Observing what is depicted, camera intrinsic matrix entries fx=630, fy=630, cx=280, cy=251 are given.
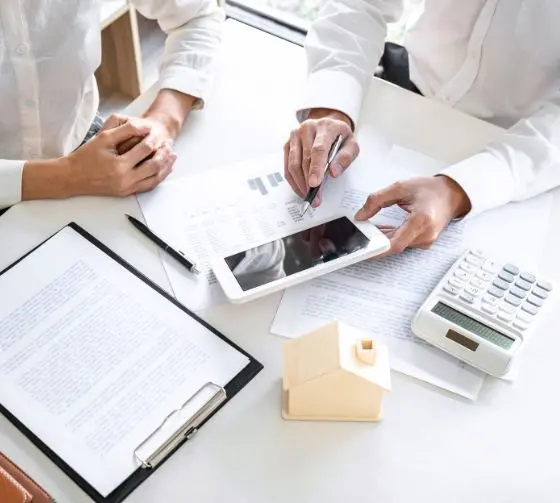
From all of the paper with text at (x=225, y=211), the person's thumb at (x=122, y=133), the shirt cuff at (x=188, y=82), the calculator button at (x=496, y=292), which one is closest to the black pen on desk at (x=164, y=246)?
the paper with text at (x=225, y=211)

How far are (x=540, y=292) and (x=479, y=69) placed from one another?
0.43m

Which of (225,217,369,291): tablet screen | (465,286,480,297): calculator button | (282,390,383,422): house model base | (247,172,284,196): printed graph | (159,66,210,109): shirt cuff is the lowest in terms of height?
(282,390,383,422): house model base

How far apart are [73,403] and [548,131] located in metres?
0.71

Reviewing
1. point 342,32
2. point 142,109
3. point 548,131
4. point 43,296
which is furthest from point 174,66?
point 548,131

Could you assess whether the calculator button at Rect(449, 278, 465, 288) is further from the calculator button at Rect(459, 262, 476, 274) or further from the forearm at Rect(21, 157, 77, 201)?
the forearm at Rect(21, 157, 77, 201)

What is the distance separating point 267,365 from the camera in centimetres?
68

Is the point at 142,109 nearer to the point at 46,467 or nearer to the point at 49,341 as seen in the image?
the point at 49,341

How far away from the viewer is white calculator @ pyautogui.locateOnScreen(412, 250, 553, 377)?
67 cm

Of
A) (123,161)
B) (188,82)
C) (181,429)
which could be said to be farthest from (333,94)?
(181,429)

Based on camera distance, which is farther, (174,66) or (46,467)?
(174,66)

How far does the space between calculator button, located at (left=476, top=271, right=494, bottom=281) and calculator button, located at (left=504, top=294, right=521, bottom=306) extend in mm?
30

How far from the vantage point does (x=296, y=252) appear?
747 mm

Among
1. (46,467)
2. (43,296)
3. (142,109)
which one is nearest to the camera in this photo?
(46,467)

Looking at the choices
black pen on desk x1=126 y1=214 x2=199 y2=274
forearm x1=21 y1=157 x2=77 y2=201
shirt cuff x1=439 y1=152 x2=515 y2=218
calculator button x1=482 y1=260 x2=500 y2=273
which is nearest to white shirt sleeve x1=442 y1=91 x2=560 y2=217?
shirt cuff x1=439 y1=152 x2=515 y2=218
